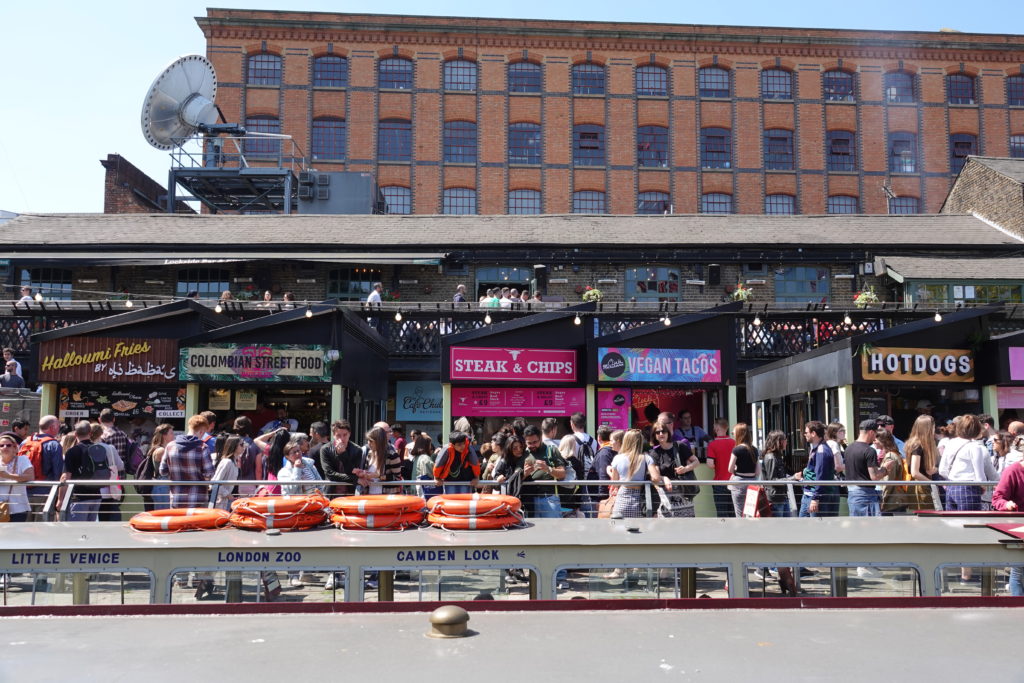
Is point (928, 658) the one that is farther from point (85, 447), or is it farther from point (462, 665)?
point (85, 447)

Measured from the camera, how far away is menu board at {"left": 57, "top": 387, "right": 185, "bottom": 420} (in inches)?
712

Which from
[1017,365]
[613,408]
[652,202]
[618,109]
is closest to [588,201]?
[652,202]

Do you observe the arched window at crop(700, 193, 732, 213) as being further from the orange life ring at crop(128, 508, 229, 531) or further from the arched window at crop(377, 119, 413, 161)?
the orange life ring at crop(128, 508, 229, 531)

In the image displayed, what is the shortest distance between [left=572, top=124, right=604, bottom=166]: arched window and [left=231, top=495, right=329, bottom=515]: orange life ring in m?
41.1

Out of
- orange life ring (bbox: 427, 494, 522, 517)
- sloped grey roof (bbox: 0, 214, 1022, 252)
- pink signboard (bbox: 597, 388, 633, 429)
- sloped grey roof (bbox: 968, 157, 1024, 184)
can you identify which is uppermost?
sloped grey roof (bbox: 968, 157, 1024, 184)

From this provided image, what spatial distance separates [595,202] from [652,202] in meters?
2.94

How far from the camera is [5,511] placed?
27.4 feet

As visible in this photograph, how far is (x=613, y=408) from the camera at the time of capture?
1933cm

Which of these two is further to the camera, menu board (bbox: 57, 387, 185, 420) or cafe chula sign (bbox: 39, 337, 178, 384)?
menu board (bbox: 57, 387, 185, 420)

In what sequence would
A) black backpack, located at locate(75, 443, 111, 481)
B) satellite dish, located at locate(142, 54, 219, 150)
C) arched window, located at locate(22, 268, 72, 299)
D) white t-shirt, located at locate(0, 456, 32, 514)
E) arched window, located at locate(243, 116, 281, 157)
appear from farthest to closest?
arched window, located at locate(243, 116, 281, 157), satellite dish, located at locate(142, 54, 219, 150), arched window, located at locate(22, 268, 72, 299), black backpack, located at locate(75, 443, 111, 481), white t-shirt, located at locate(0, 456, 32, 514)

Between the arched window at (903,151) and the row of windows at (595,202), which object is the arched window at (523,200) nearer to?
the row of windows at (595,202)

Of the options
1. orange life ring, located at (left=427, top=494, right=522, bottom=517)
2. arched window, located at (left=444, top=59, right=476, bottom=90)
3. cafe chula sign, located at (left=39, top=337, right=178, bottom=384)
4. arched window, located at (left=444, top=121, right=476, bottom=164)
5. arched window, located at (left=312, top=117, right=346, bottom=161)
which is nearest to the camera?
orange life ring, located at (left=427, top=494, right=522, bottom=517)

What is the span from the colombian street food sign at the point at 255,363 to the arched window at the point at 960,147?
40.7 m

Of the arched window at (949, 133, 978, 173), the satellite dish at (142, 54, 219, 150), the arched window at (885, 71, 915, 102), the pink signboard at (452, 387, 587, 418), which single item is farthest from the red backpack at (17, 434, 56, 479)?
the arched window at (949, 133, 978, 173)
